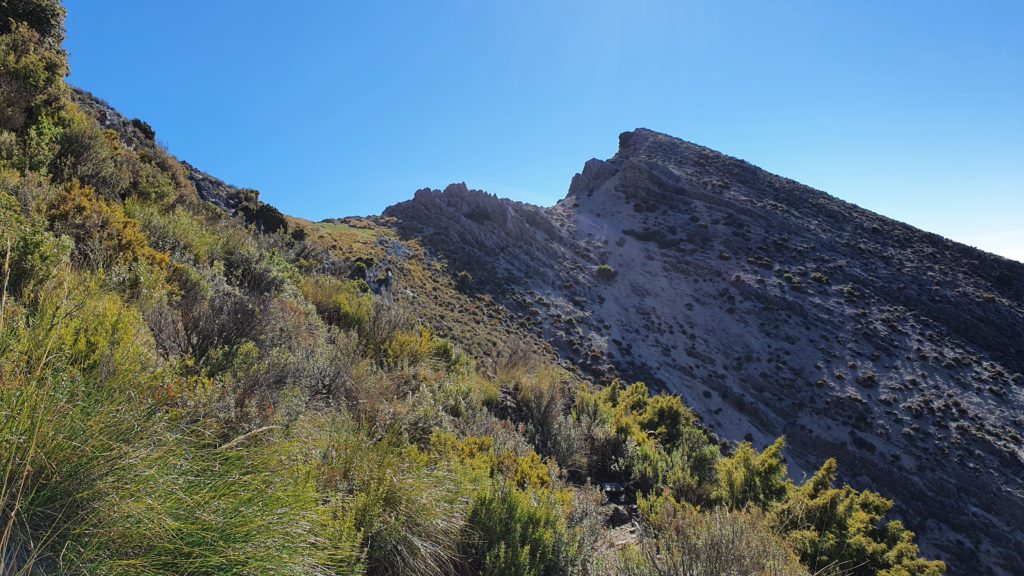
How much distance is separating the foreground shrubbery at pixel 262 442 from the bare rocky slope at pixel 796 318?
20487mm

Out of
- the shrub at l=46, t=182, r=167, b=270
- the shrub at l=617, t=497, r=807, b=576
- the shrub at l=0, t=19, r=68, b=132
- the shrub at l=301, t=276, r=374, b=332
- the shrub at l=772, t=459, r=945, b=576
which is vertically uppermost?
the shrub at l=0, t=19, r=68, b=132

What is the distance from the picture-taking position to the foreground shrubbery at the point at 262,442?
61.6 inches

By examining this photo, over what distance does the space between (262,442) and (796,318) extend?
37977 mm

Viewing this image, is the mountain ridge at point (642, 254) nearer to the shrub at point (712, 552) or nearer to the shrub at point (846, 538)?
the shrub at point (712, 552)

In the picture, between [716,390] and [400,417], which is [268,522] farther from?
[716,390]

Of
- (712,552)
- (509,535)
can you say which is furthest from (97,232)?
(712,552)

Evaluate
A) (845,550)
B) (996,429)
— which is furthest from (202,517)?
(996,429)

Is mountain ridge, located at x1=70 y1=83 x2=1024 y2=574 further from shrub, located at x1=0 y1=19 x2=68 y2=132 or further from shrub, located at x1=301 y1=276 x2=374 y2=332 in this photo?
shrub, located at x1=301 y1=276 x2=374 y2=332

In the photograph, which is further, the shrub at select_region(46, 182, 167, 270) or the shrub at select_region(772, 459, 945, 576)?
the shrub at select_region(46, 182, 167, 270)

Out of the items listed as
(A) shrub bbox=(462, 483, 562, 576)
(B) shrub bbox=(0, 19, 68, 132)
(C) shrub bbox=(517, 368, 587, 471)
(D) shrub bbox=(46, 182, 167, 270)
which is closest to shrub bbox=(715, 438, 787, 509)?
(C) shrub bbox=(517, 368, 587, 471)

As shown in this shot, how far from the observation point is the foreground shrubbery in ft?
5.13

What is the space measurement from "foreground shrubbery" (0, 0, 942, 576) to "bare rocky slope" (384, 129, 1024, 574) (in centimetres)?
2049

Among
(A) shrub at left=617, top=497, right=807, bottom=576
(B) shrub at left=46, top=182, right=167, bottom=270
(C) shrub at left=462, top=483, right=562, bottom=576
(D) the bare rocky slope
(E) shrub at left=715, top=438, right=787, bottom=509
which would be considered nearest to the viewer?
(C) shrub at left=462, top=483, right=562, bottom=576

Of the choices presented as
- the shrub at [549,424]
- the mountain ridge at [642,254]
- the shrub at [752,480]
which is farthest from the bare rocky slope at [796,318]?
the shrub at [752,480]
